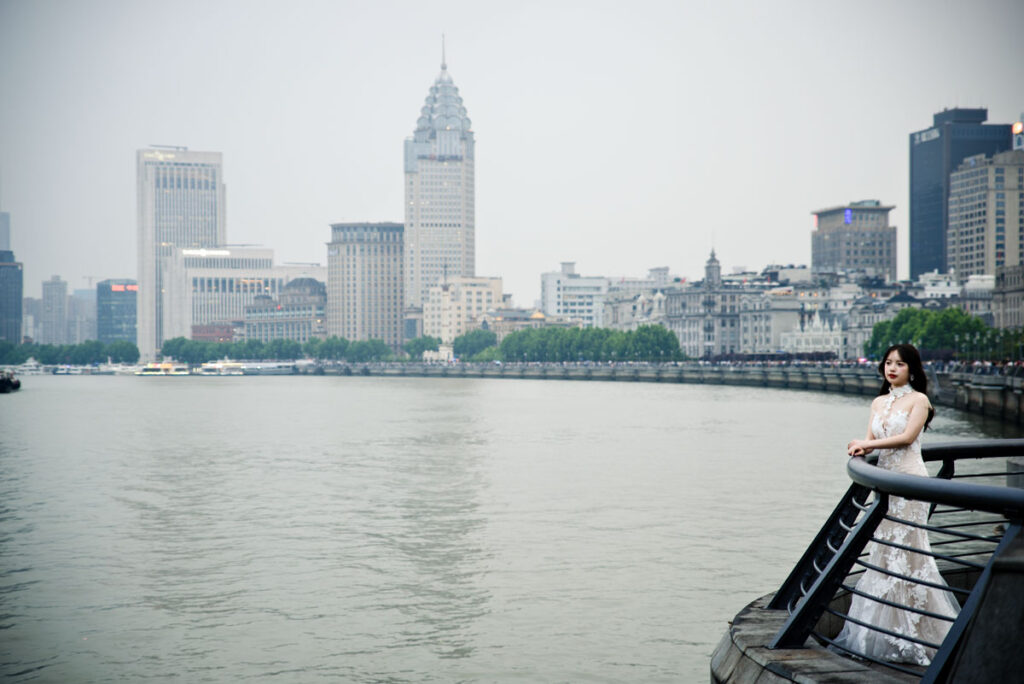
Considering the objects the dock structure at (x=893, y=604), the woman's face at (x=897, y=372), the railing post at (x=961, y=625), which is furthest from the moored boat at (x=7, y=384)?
the railing post at (x=961, y=625)

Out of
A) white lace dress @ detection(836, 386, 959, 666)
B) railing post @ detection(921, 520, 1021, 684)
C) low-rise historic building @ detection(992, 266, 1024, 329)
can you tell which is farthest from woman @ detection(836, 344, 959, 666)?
low-rise historic building @ detection(992, 266, 1024, 329)

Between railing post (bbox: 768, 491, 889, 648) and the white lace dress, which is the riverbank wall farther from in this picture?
railing post (bbox: 768, 491, 889, 648)

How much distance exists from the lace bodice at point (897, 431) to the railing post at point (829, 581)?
40.3 inches

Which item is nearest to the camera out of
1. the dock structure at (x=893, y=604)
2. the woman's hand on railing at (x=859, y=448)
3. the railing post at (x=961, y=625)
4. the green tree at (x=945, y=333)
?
the dock structure at (x=893, y=604)

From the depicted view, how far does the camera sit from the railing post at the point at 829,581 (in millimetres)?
8117

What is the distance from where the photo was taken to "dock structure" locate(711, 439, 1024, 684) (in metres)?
6.48

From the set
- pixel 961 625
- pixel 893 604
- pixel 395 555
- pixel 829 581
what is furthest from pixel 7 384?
pixel 961 625

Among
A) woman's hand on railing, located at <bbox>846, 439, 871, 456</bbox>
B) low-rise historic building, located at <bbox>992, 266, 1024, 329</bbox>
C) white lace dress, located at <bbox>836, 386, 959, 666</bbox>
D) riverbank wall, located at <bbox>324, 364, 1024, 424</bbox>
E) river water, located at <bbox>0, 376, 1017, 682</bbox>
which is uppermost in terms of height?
low-rise historic building, located at <bbox>992, 266, 1024, 329</bbox>

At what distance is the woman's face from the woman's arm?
28 cm

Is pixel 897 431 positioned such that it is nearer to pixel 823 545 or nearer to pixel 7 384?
pixel 823 545

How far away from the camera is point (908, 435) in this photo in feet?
30.1

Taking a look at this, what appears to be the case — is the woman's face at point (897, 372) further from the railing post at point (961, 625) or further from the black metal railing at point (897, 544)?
the railing post at point (961, 625)

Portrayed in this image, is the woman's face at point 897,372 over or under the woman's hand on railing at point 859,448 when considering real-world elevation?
over

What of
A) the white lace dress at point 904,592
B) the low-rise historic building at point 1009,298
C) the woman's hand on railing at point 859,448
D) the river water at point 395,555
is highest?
the low-rise historic building at point 1009,298
